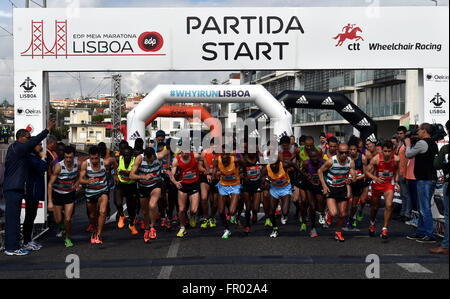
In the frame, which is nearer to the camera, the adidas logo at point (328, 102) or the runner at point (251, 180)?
the runner at point (251, 180)

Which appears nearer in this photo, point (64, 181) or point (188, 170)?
point (64, 181)

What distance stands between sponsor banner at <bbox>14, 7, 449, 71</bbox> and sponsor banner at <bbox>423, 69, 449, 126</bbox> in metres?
0.22

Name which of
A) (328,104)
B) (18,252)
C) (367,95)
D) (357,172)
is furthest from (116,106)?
(18,252)

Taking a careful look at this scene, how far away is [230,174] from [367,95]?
43.4 metres

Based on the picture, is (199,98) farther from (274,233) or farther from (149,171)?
(274,233)

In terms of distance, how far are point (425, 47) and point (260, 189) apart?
15.5 feet

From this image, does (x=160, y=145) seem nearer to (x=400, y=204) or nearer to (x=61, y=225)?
(x=61, y=225)

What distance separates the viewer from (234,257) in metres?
8.54

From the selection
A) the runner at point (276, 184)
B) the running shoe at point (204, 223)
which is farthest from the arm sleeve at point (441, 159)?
the running shoe at point (204, 223)

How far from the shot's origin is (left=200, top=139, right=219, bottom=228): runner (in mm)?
11359

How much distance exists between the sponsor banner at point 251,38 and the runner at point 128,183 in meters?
1.96

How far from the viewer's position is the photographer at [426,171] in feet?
32.5

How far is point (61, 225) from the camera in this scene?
11.1m

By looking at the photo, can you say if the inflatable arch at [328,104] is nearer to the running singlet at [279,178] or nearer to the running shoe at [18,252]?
the running singlet at [279,178]
